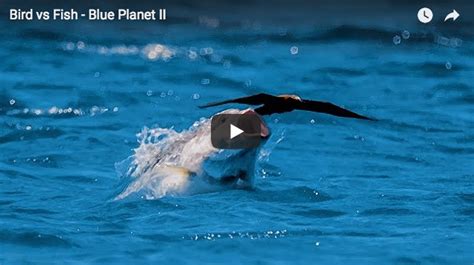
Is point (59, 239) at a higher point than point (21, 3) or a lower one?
lower

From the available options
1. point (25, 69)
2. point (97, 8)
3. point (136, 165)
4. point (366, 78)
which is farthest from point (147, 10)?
point (136, 165)

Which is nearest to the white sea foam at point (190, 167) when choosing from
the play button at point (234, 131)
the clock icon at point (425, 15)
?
the play button at point (234, 131)

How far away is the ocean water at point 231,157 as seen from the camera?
9.35 meters

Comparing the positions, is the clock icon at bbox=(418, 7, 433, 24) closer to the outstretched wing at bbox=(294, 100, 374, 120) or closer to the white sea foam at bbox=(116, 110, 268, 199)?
the white sea foam at bbox=(116, 110, 268, 199)

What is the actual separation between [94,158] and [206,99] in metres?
3.35

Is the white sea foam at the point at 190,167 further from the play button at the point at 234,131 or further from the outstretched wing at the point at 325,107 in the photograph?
the outstretched wing at the point at 325,107

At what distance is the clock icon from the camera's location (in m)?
19.0

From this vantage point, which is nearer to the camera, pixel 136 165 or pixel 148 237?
pixel 148 237

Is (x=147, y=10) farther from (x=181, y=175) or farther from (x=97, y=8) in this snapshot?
(x=181, y=175)

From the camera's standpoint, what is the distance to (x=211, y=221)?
32.1ft
